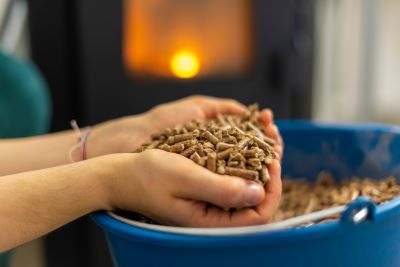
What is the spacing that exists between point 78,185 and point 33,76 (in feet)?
1.79

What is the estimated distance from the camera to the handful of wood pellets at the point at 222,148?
22.6 inches

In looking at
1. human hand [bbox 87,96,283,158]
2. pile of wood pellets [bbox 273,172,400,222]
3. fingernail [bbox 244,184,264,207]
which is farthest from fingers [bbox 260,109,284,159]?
fingernail [bbox 244,184,264,207]

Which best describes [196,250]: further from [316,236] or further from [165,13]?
[165,13]

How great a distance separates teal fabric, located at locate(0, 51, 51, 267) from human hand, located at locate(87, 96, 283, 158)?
27 centimetres

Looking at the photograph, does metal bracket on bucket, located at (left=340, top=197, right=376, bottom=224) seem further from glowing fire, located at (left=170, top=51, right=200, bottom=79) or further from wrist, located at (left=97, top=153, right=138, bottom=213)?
glowing fire, located at (left=170, top=51, right=200, bottom=79)

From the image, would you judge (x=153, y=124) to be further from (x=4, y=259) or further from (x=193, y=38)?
(x=193, y=38)

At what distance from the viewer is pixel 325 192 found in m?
0.93

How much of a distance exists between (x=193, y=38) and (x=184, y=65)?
9 cm

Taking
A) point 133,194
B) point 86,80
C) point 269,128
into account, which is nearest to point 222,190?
point 133,194

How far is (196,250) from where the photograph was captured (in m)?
0.53

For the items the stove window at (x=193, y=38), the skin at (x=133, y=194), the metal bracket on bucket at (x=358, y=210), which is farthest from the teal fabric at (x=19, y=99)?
the metal bracket on bucket at (x=358, y=210)

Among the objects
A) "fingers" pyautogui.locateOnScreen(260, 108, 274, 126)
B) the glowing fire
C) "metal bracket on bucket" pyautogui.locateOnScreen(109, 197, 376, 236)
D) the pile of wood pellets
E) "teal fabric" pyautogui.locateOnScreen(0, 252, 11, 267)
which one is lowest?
"teal fabric" pyautogui.locateOnScreen(0, 252, 11, 267)

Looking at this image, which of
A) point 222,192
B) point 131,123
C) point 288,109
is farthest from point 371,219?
point 288,109

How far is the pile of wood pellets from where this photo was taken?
0.80 metres
